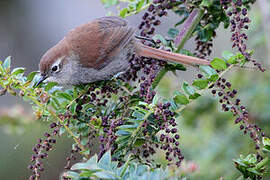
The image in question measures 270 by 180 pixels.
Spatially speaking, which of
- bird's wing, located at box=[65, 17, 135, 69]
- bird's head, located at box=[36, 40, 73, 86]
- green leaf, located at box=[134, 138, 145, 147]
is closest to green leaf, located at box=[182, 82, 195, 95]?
green leaf, located at box=[134, 138, 145, 147]

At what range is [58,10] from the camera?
11906 mm

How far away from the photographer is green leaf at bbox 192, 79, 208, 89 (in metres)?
1.97

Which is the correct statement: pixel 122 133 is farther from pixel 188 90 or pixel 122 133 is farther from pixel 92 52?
pixel 92 52

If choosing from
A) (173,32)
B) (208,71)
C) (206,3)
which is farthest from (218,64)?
(173,32)

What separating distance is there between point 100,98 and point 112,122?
1.53ft

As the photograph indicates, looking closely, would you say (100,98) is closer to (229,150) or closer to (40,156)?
(40,156)

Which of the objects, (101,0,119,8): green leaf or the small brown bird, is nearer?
(101,0,119,8): green leaf

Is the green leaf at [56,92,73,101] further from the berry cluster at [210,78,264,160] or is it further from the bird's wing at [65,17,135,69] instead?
the bird's wing at [65,17,135,69]

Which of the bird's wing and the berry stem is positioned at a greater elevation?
the berry stem

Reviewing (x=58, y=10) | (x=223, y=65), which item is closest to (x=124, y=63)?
(x=223, y=65)

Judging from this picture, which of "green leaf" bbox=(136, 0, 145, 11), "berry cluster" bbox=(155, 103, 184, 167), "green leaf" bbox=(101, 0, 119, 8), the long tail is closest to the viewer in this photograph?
"berry cluster" bbox=(155, 103, 184, 167)

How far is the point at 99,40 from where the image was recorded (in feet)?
12.2

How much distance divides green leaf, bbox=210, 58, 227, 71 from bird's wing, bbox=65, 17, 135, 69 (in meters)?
1.61

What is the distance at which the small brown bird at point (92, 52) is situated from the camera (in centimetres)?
352
